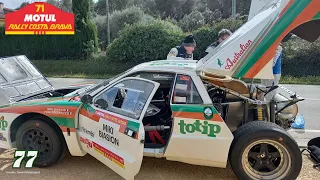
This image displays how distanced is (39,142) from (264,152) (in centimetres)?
299

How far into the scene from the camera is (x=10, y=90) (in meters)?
4.48

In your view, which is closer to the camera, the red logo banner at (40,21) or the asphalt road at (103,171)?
the asphalt road at (103,171)

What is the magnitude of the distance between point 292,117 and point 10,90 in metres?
4.34

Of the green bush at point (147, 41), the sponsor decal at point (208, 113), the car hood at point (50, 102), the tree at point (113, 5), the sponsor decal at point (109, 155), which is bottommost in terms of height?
the sponsor decal at point (109, 155)

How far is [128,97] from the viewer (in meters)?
3.53

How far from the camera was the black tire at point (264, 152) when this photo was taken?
3.27 meters

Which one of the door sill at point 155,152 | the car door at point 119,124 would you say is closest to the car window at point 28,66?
the car door at point 119,124

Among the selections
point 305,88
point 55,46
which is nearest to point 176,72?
point 305,88

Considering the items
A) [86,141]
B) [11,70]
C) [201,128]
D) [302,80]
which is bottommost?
[86,141]

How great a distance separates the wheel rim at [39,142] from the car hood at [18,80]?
82cm

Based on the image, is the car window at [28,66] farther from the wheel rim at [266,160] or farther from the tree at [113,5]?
the tree at [113,5]

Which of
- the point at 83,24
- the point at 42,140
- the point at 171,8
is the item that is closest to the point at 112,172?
the point at 42,140

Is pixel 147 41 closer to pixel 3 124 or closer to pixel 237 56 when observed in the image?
pixel 3 124

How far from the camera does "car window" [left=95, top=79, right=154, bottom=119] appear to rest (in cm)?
338
